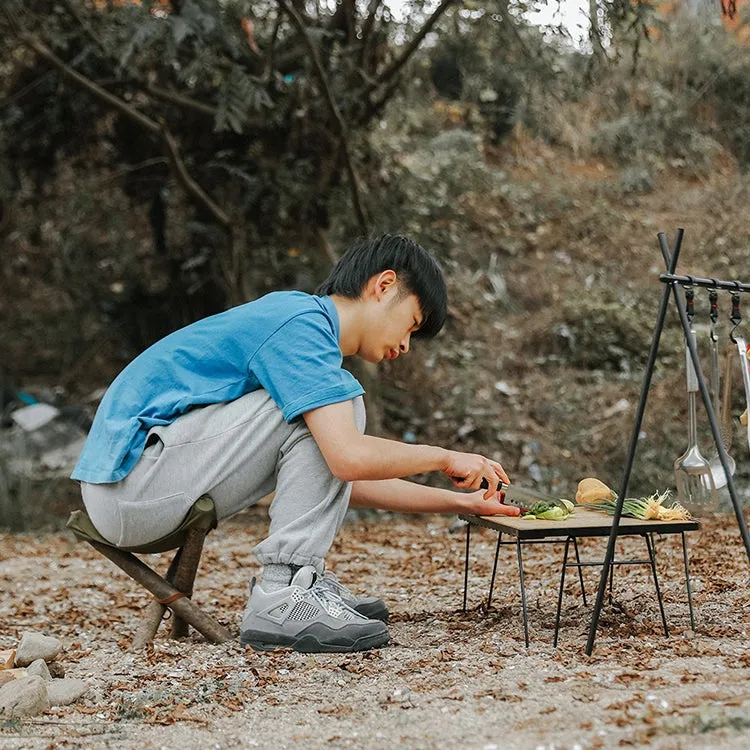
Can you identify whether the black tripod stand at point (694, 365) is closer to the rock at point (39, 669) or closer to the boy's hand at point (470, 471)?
the boy's hand at point (470, 471)

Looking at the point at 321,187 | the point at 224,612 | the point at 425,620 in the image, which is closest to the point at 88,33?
the point at 321,187

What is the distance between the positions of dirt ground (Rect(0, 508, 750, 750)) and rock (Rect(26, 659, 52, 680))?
0.10 m

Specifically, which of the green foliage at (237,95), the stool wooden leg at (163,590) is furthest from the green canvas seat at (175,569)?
the green foliage at (237,95)

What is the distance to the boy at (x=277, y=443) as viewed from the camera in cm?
263

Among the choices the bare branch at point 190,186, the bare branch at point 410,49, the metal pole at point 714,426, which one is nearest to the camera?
the metal pole at point 714,426

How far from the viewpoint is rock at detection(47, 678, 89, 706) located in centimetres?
235

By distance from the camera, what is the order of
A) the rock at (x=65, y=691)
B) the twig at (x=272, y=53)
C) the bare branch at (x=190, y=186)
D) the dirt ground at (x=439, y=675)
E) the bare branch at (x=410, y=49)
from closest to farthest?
the dirt ground at (x=439, y=675), the rock at (x=65, y=691), the bare branch at (x=410, y=49), the twig at (x=272, y=53), the bare branch at (x=190, y=186)

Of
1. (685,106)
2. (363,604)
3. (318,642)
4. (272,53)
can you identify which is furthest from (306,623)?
(685,106)

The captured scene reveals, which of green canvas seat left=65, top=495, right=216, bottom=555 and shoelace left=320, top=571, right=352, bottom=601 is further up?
green canvas seat left=65, top=495, right=216, bottom=555

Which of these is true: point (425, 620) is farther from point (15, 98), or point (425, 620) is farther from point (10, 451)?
point (15, 98)

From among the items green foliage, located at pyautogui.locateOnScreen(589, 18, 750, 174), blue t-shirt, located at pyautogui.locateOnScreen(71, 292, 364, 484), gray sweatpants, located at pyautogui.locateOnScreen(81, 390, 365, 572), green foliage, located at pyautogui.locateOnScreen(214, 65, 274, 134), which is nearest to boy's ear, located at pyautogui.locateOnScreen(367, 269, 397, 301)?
blue t-shirt, located at pyautogui.locateOnScreen(71, 292, 364, 484)

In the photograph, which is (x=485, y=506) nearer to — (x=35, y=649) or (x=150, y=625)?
(x=150, y=625)

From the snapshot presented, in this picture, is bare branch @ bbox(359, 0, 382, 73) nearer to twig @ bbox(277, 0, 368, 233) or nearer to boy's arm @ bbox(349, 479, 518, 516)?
twig @ bbox(277, 0, 368, 233)

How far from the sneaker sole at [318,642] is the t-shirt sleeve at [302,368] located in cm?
55
